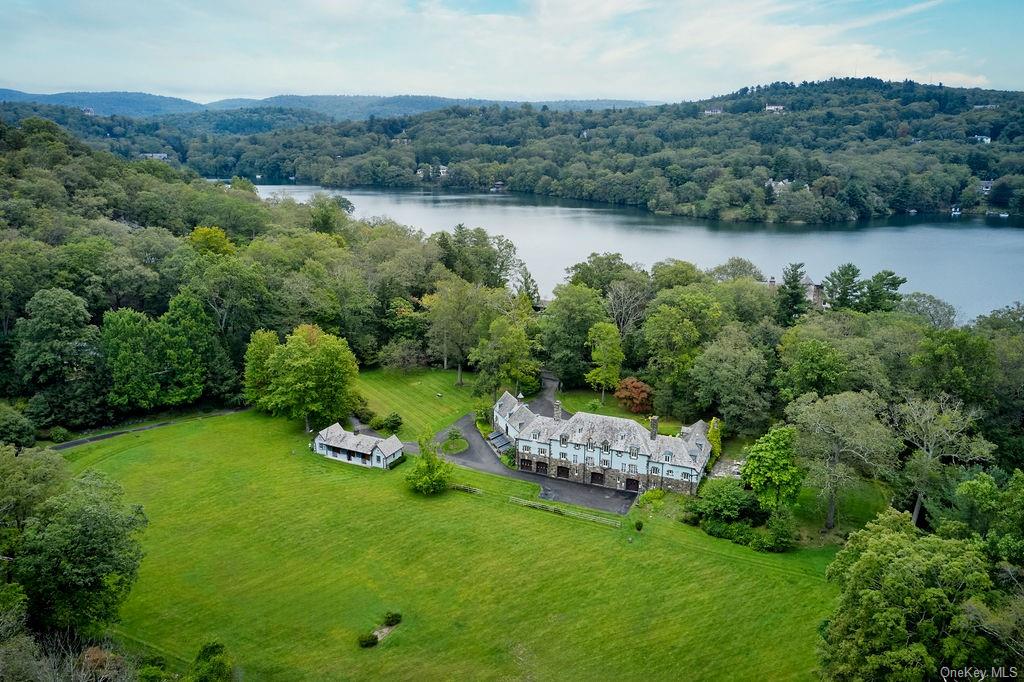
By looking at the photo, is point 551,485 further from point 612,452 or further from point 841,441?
point 841,441

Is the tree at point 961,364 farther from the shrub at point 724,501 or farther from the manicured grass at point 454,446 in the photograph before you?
the manicured grass at point 454,446

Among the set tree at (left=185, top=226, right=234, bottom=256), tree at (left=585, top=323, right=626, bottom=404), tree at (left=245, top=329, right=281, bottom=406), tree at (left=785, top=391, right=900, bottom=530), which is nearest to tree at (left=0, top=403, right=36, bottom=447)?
tree at (left=245, top=329, right=281, bottom=406)

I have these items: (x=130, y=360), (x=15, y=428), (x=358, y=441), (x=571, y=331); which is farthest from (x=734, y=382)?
(x=15, y=428)

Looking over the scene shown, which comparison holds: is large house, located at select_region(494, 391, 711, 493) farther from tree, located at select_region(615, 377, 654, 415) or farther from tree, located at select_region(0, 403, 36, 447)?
tree, located at select_region(0, 403, 36, 447)

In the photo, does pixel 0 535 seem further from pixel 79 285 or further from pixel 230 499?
pixel 79 285

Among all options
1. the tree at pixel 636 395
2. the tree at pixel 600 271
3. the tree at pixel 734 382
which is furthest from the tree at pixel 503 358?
the tree at pixel 734 382
